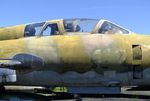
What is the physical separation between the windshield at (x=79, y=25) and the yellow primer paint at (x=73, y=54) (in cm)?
53

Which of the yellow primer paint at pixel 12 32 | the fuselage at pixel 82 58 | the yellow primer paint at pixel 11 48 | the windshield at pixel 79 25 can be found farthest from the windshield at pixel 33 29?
the windshield at pixel 79 25

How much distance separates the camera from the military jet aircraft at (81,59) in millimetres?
10984

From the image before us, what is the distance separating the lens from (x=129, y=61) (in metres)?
11.0

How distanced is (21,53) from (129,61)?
2.95 meters

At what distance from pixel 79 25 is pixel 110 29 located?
0.90 m

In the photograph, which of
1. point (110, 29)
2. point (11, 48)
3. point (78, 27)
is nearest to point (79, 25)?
point (78, 27)

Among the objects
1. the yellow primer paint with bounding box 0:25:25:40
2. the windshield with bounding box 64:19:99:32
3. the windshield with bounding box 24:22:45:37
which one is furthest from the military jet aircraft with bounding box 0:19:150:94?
the yellow primer paint with bounding box 0:25:25:40

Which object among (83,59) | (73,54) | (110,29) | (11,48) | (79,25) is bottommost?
(83,59)

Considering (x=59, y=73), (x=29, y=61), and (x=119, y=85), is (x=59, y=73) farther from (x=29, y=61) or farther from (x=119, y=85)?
(x=119, y=85)

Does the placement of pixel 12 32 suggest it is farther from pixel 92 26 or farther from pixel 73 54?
pixel 73 54

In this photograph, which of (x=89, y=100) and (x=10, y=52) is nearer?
(x=10, y=52)

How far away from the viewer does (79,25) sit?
12.2m

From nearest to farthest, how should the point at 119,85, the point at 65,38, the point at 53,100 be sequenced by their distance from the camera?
the point at 119,85 < the point at 65,38 < the point at 53,100

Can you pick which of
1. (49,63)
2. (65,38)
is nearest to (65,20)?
(65,38)
